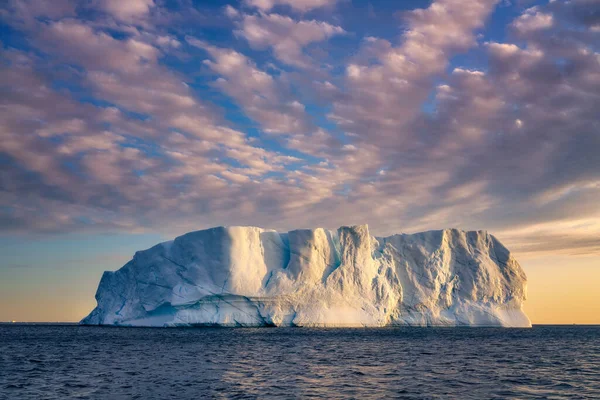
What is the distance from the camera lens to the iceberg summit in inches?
1508

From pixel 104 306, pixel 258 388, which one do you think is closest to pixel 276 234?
pixel 104 306

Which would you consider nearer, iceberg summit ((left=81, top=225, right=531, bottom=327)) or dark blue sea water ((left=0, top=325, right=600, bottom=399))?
dark blue sea water ((left=0, top=325, right=600, bottom=399))

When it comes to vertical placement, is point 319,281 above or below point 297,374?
above

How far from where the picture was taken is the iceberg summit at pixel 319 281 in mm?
38312

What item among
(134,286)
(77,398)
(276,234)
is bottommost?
(77,398)

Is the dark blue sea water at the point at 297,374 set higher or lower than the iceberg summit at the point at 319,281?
lower

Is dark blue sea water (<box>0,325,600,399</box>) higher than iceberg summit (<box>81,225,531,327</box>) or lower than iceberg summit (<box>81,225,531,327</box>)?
lower

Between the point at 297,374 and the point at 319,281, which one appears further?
the point at 319,281

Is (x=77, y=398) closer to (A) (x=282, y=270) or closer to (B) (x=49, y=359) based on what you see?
(B) (x=49, y=359)

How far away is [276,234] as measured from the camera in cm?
4225

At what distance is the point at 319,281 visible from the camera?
39.4 m

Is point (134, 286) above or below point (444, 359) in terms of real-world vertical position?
above

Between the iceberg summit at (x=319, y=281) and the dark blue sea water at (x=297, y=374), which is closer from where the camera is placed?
the dark blue sea water at (x=297, y=374)

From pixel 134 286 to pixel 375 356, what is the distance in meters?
28.2
